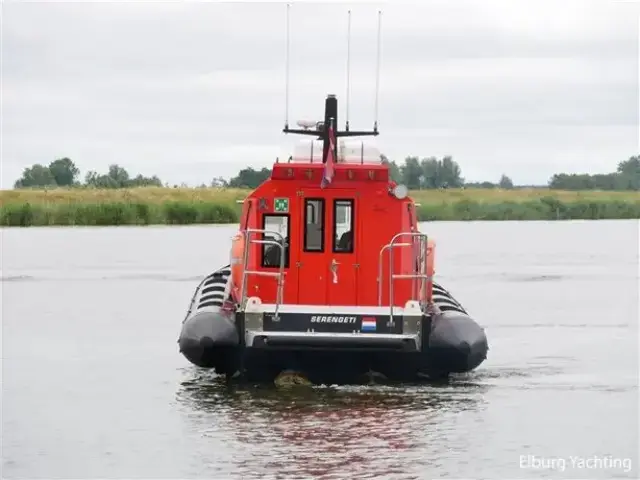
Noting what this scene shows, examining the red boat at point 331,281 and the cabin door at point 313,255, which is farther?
the cabin door at point 313,255

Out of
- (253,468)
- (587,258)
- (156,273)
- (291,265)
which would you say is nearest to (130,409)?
(291,265)

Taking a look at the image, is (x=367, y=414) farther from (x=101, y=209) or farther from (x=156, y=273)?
(x=101, y=209)

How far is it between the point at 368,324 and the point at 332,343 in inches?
19.0

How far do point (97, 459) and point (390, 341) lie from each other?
4376mm

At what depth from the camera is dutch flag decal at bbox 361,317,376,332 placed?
18.8 meters

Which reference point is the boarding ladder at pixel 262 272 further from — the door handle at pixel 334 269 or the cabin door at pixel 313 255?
the door handle at pixel 334 269

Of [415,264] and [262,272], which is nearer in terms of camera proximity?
[262,272]

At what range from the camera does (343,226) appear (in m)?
20.0

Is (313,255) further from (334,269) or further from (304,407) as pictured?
(304,407)

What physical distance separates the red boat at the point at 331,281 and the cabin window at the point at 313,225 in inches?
0.5

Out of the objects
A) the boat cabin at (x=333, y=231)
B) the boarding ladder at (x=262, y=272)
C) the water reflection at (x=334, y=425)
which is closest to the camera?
the water reflection at (x=334, y=425)

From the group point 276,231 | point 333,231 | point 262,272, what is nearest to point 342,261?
point 333,231

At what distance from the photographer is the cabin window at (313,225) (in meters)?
20.0

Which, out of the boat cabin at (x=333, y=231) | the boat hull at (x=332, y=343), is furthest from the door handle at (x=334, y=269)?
the boat hull at (x=332, y=343)
